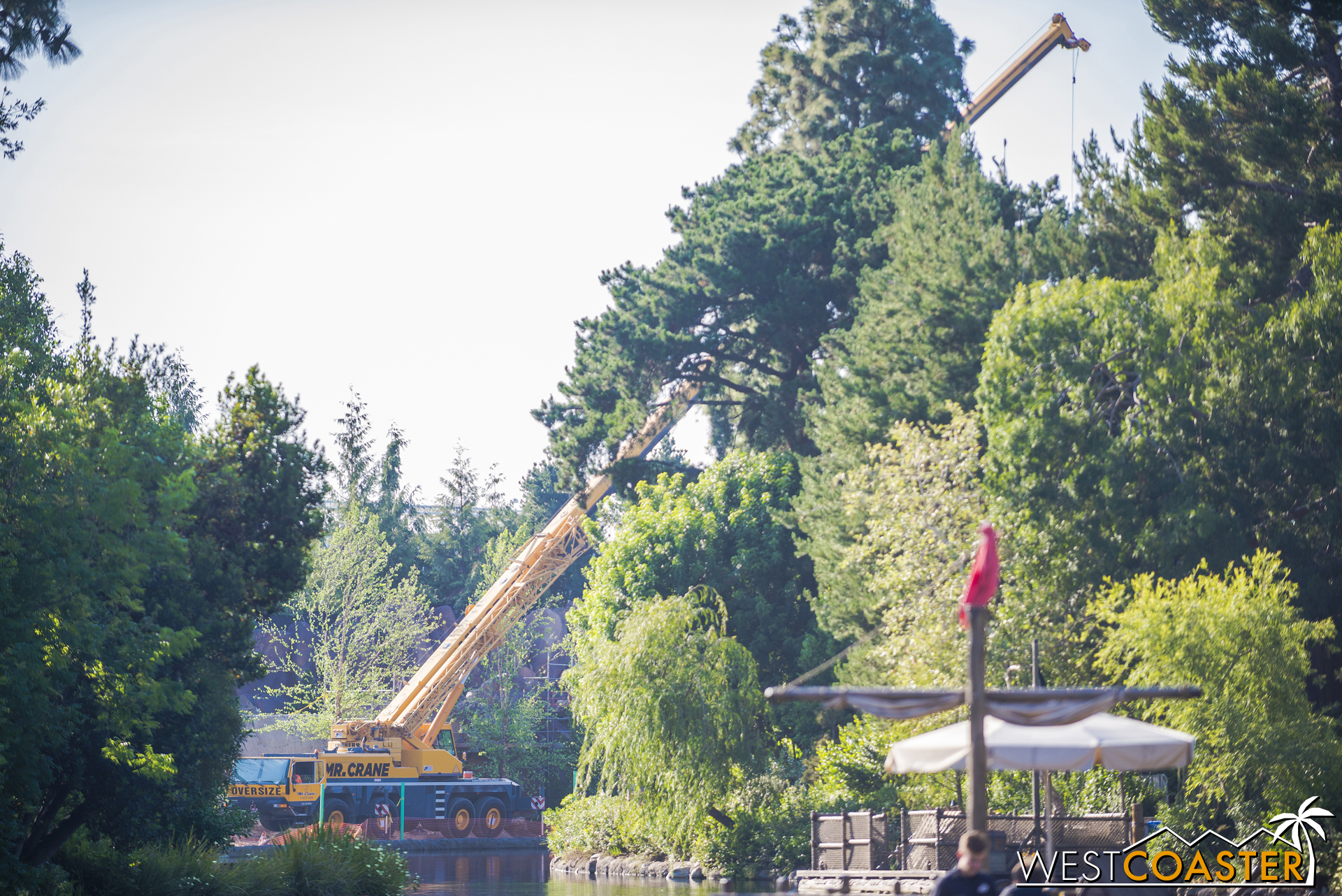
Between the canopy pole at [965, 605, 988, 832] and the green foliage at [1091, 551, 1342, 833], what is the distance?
40.8ft

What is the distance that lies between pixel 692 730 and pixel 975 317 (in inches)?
502

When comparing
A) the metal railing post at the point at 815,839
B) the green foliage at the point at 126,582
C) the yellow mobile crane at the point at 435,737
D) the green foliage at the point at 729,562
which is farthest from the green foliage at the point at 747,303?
the metal railing post at the point at 815,839

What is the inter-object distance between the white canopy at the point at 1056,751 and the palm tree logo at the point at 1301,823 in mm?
6444

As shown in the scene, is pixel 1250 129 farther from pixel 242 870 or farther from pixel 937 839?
pixel 242 870

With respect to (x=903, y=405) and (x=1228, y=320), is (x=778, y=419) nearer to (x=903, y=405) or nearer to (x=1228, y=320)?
(x=903, y=405)

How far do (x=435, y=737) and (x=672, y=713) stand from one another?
17.4m

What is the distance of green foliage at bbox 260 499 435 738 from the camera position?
5559 cm

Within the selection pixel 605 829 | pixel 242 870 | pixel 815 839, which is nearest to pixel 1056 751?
pixel 242 870

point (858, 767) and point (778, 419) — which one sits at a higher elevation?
point (778, 419)

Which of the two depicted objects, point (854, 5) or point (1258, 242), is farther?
point (854, 5)

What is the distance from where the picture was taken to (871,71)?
49531mm

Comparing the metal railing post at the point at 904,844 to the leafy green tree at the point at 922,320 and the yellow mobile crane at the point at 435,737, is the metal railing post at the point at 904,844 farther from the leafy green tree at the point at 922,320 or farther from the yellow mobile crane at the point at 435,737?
the yellow mobile crane at the point at 435,737

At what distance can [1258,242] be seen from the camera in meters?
29.7

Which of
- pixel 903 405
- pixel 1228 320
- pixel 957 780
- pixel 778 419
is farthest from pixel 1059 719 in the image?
pixel 778 419
